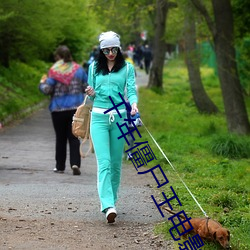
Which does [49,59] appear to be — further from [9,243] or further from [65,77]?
[9,243]

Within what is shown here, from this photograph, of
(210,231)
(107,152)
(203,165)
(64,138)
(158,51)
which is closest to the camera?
(210,231)

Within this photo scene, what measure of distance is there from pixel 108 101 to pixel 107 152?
1.68ft

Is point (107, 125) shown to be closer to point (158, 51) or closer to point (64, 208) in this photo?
point (64, 208)

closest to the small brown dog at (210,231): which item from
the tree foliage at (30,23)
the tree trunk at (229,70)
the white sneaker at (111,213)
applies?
the white sneaker at (111,213)

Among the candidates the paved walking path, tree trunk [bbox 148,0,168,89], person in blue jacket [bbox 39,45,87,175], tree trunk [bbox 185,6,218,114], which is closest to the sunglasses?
the paved walking path

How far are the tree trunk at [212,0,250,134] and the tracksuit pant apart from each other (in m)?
9.08

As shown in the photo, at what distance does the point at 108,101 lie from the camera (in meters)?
7.67

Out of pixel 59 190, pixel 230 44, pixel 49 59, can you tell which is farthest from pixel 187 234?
pixel 49 59

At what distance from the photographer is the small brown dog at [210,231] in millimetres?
6180

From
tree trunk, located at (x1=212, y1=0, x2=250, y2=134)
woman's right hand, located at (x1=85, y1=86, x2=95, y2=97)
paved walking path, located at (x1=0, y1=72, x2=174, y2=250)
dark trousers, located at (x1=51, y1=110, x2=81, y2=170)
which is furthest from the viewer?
tree trunk, located at (x1=212, y1=0, x2=250, y2=134)

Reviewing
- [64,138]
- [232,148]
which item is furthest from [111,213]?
[232,148]

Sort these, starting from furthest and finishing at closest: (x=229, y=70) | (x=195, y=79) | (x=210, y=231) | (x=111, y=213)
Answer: (x=195, y=79)
(x=229, y=70)
(x=111, y=213)
(x=210, y=231)

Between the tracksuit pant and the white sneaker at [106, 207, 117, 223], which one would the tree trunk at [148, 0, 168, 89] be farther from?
the white sneaker at [106, 207, 117, 223]

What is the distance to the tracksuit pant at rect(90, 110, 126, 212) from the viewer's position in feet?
24.7
